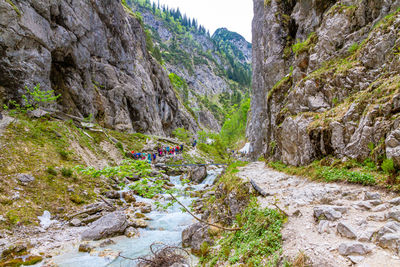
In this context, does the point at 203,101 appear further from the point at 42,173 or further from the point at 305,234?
the point at 305,234

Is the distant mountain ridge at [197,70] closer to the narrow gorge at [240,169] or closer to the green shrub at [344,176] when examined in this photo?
the narrow gorge at [240,169]

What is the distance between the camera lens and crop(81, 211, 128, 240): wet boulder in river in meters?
10.7

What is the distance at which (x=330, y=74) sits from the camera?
11852 millimetres

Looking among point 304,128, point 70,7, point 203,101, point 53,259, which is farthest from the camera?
point 203,101

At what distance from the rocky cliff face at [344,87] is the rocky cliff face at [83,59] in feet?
90.7

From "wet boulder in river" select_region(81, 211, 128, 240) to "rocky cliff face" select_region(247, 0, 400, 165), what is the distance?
1175cm

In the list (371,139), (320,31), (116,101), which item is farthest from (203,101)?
(371,139)

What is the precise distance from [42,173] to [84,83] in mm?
22272

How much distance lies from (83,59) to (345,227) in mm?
38502

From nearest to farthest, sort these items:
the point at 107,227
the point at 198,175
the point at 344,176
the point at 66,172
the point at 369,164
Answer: the point at 369,164, the point at 344,176, the point at 107,227, the point at 66,172, the point at 198,175

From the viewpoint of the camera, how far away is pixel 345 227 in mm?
4344

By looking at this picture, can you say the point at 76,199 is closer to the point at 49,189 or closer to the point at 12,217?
the point at 49,189

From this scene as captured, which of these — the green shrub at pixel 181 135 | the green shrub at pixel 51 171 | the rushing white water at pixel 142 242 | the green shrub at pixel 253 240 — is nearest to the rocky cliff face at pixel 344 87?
the green shrub at pixel 253 240

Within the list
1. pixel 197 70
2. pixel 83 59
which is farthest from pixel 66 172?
pixel 197 70
